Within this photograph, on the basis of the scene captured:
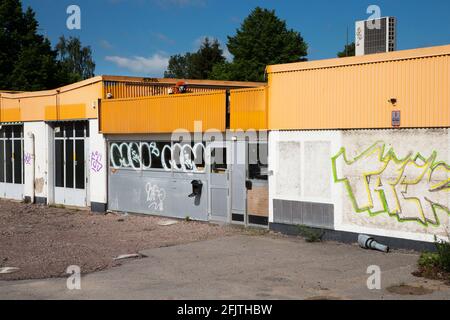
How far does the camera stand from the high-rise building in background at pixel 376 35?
13.5m

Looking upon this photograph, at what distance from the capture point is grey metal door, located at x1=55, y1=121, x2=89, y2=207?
66.9ft

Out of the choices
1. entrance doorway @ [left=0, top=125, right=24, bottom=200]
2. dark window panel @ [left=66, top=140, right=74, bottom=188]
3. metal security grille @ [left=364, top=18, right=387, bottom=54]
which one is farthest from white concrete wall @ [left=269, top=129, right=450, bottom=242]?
entrance doorway @ [left=0, top=125, right=24, bottom=200]

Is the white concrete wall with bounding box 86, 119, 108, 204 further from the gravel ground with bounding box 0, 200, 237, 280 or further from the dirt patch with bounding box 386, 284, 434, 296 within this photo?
the dirt patch with bounding box 386, 284, 434, 296

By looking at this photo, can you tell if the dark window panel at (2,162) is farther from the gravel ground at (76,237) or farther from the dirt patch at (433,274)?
the dirt patch at (433,274)

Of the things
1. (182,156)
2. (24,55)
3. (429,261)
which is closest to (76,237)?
(182,156)

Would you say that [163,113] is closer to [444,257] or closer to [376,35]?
[376,35]

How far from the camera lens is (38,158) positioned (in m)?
22.4

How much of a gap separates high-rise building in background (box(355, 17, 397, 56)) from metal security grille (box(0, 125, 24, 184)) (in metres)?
15.1

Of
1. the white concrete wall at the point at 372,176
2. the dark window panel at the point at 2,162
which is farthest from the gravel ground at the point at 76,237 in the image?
the dark window panel at the point at 2,162

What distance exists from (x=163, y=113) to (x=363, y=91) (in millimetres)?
6709

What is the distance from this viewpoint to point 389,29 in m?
13.5

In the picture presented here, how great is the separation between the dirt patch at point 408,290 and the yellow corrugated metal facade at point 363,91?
3.66m

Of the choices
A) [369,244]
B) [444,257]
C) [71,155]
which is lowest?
[369,244]

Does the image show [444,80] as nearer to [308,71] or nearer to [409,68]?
[409,68]
